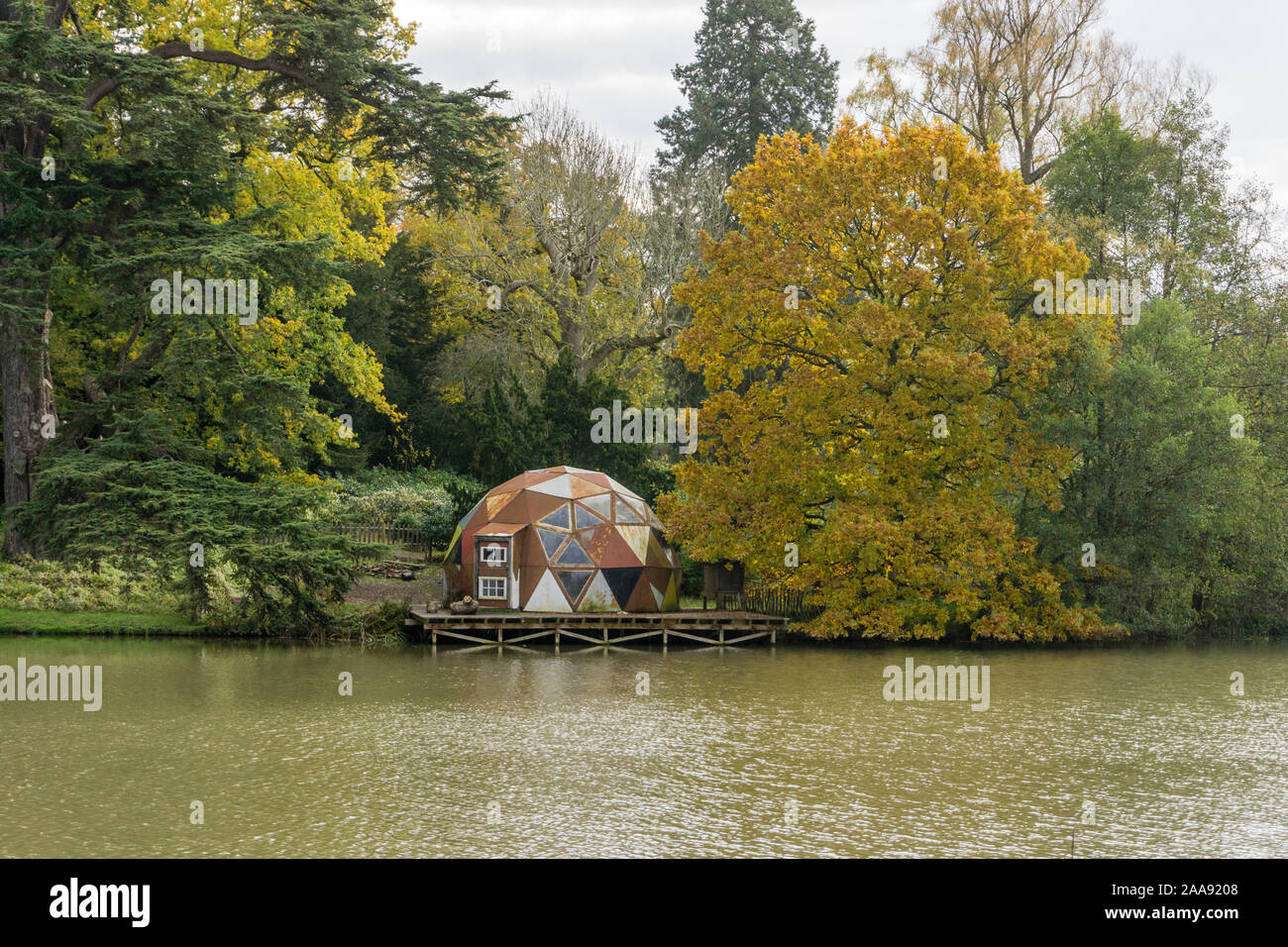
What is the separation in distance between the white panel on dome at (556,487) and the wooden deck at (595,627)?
10.5 ft

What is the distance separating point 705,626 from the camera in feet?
90.3

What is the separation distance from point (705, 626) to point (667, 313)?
1821 centimetres

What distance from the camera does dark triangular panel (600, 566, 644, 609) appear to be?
1108 inches

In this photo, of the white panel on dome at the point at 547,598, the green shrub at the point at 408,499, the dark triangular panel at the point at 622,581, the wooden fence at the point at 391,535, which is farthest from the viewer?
the wooden fence at the point at 391,535

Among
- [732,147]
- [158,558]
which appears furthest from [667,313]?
[158,558]

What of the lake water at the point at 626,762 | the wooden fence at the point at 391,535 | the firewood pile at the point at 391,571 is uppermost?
the wooden fence at the point at 391,535

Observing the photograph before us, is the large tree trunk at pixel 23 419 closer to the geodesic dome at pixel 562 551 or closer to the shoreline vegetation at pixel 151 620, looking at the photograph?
the shoreline vegetation at pixel 151 620

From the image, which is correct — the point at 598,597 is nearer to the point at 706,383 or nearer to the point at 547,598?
the point at 547,598

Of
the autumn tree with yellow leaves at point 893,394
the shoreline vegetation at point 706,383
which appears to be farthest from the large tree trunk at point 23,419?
the autumn tree with yellow leaves at point 893,394

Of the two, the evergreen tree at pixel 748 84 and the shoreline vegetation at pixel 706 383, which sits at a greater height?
the evergreen tree at pixel 748 84

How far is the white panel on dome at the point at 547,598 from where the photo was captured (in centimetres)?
2772

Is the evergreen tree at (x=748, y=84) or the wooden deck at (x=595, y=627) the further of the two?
the evergreen tree at (x=748, y=84)

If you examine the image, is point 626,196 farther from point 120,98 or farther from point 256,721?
point 256,721
